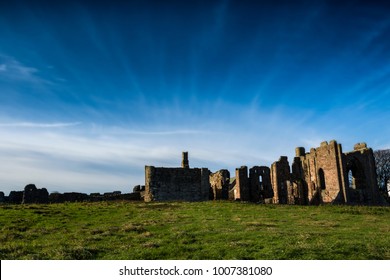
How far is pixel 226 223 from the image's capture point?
22.0 m

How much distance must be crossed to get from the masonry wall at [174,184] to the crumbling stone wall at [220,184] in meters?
8.44

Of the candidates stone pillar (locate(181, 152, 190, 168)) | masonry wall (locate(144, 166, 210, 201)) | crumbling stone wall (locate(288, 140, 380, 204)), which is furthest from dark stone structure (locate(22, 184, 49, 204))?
crumbling stone wall (locate(288, 140, 380, 204))

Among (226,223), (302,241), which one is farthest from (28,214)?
(302,241)

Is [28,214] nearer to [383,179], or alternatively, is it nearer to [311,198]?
[311,198]

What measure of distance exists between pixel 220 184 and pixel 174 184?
1360 cm

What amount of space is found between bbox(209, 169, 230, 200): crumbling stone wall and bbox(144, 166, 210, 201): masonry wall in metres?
8.44

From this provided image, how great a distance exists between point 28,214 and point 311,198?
3764 centimetres

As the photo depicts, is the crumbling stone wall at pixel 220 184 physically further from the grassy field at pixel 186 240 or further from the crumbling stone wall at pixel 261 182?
the grassy field at pixel 186 240

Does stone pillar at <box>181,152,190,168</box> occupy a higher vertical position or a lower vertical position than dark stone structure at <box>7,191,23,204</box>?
higher

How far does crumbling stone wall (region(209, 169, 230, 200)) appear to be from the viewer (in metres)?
53.4

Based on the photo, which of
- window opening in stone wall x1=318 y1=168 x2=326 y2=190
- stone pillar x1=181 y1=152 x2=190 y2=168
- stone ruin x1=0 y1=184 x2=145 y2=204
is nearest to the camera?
stone ruin x1=0 y1=184 x2=145 y2=204

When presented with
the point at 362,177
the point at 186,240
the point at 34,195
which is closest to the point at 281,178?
the point at 362,177

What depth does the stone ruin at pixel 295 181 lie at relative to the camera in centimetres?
4397

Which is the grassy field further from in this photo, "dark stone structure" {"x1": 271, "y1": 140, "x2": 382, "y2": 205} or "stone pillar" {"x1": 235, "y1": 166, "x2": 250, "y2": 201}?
"dark stone structure" {"x1": 271, "y1": 140, "x2": 382, "y2": 205}
